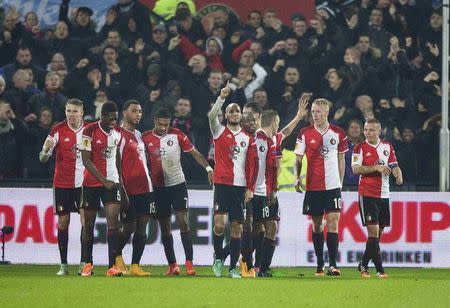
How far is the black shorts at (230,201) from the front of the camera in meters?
14.5

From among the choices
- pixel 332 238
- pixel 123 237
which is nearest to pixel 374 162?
pixel 332 238

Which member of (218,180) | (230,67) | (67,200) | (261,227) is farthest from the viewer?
(230,67)

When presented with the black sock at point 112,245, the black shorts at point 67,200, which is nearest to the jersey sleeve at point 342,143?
the black sock at point 112,245

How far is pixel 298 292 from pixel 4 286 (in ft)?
10.4

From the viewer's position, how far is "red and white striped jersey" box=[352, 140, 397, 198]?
15562 millimetres

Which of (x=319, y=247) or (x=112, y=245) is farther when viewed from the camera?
(x=319, y=247)

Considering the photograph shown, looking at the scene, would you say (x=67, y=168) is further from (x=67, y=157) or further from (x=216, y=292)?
(x=216, y=292)

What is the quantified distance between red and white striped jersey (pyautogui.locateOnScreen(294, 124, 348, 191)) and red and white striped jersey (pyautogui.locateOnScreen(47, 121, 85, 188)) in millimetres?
2998

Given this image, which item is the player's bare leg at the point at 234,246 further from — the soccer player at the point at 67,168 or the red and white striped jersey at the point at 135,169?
the soccer player at the point at 67,168

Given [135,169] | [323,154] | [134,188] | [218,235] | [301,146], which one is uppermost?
[301,146]

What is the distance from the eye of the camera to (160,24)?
22.6 metres

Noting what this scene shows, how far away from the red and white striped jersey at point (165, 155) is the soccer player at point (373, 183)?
239 cm

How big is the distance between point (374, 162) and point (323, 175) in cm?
72

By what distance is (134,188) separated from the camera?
15.4 meters
